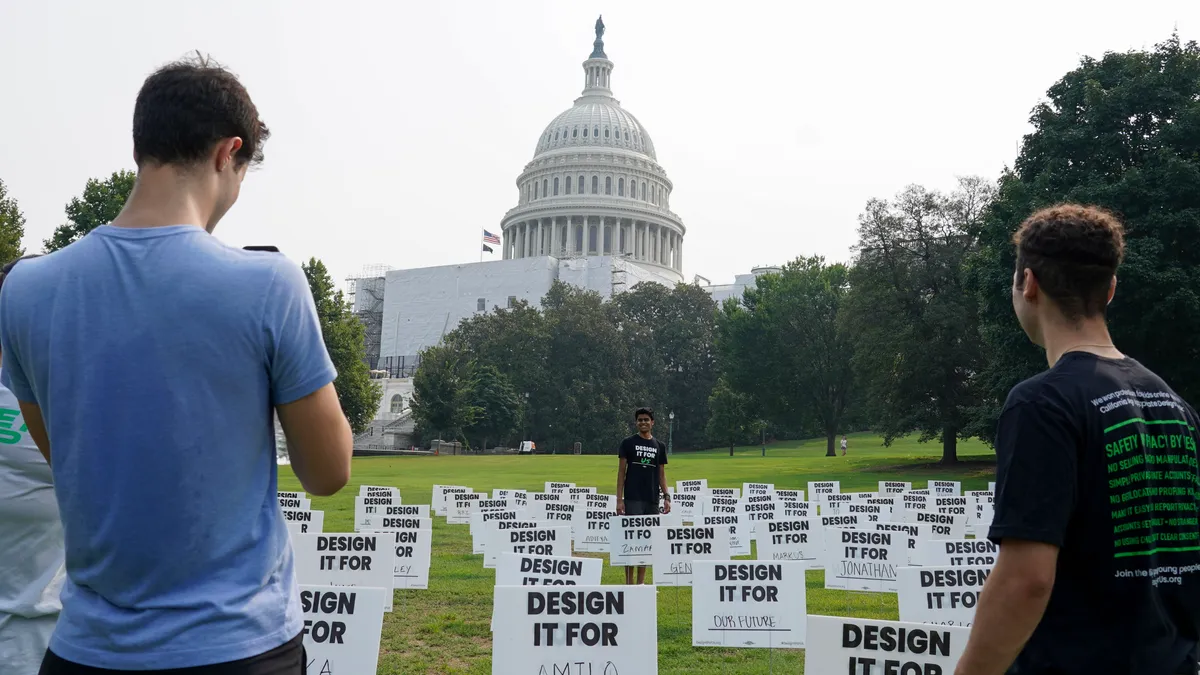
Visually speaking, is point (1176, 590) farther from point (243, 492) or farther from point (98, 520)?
point (98, 520)

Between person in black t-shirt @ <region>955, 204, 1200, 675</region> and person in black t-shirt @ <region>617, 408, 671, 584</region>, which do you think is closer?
person in black t-shirt @ <region>955, 204, 1200, 675</region>

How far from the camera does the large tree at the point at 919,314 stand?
45.4m

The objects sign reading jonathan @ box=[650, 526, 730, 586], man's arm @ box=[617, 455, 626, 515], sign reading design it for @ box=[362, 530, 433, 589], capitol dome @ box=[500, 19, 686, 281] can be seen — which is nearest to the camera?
sign reading design it for @ box=[362, 530, 433, 589]

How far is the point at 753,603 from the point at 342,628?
3.43 metres

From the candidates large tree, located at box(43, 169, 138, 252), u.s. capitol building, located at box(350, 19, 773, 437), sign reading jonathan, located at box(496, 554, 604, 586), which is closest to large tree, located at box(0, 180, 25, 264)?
large tree, located at box(43, 169, 138, 252)

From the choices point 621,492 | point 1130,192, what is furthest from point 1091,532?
point 1130,192

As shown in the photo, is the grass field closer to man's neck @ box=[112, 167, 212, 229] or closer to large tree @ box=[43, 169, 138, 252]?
man's neck @ box=[112, 167, 212, 229]

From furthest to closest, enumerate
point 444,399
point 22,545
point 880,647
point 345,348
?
point 444,399
point 345,348
point 880,647
point 22,545

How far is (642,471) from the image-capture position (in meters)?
12.2

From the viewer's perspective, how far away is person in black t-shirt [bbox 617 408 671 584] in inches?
476

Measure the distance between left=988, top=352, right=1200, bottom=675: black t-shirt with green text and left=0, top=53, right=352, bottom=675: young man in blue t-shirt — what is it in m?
1.53

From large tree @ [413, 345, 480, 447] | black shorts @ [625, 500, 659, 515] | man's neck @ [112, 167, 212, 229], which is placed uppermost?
large tree @ [413, 345, 480, 447]

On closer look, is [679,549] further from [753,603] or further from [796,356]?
[796,356]

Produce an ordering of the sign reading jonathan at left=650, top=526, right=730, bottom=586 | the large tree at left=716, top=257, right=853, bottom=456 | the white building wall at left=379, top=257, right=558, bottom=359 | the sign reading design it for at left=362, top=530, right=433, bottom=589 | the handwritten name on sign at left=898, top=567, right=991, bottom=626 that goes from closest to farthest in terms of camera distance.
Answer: the handwritten name on sign at left=898, top=567, right=991, bottom=626
the sign reading design it for at left=362, top=530, right=433, bottom=589
the sign reading jonathan at left=650, top=526, right=730, bottom=586
the large tree at left=716, top=257, right=853, bottom=456
the white building wall at left=379, top=257, right=558, bottom=359
